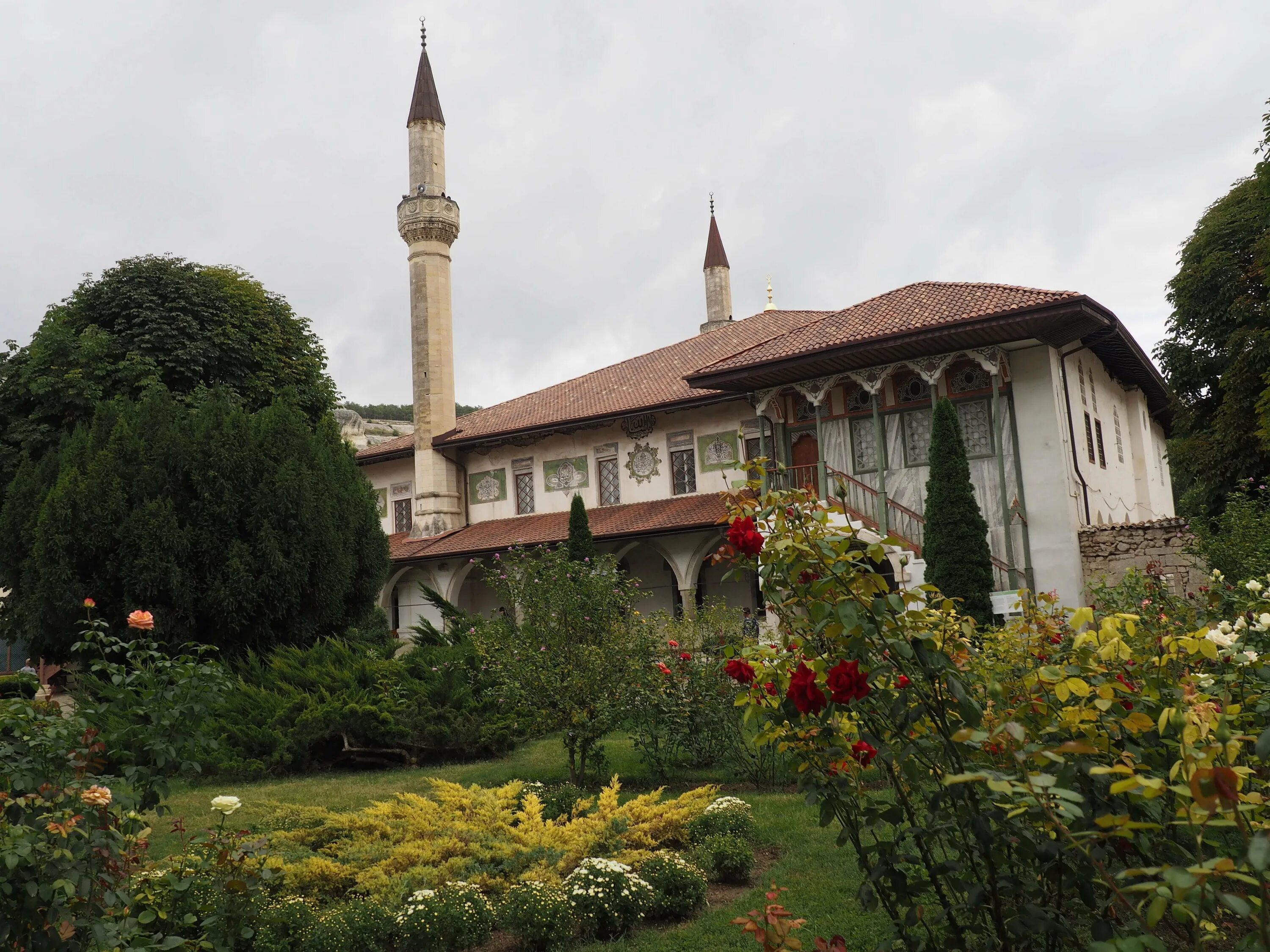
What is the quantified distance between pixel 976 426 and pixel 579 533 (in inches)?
300

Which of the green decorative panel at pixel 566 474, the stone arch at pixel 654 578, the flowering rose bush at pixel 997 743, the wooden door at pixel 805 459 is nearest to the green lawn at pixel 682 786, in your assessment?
the flowering rose bush at pixel 997 743

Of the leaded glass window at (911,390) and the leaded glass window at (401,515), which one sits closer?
the leaded glass window at (911,390)

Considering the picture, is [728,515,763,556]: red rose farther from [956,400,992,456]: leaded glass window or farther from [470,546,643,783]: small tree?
[956,400,992,456]: leaded glass window

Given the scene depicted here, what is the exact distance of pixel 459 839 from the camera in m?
5.99

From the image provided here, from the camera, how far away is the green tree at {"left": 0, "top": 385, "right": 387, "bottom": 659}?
12.9 meters

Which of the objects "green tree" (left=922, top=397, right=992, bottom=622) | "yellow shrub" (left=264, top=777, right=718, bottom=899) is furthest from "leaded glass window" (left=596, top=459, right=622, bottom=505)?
"yellow shrub" (left=264, top=777, right=718, bottom=899)

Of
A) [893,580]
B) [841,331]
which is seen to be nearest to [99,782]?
[841,331]

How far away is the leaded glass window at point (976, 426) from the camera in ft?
53.8

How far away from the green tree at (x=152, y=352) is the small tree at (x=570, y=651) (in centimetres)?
1037

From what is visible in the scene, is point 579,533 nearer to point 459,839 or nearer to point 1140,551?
point 1140,551

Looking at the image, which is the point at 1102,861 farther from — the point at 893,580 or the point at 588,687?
the point at 893,580

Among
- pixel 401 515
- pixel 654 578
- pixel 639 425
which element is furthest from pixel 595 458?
pixel 401 515

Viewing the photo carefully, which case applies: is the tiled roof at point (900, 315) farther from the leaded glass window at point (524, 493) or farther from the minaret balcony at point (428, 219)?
the minaret balcony at point (428, 219)

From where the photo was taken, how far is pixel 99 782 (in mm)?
3697
